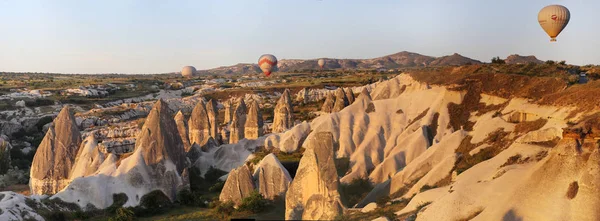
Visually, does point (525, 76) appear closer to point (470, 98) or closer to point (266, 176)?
point (470, 98)

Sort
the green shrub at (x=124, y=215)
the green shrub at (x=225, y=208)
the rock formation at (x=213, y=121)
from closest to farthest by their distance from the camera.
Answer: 1. the green shrub at (x=124, y=215)
2. the green shrub at (x=225, y=208)
3. the rock formation at (x=213, y=121)

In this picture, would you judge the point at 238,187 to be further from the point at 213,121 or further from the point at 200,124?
the point at 213,121

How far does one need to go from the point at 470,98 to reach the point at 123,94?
3072 inches

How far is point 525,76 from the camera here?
2939 cm

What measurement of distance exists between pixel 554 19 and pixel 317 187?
31.2 meters

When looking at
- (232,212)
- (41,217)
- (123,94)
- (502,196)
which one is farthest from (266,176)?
(123,94)

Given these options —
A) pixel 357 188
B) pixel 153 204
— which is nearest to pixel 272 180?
pixel 357 188

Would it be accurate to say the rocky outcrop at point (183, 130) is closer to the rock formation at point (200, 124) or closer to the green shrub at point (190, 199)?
the rock formation at point (200, 124)

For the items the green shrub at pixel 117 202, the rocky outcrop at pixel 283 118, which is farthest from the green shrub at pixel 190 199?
the rocky outcrop at pixel 283 118

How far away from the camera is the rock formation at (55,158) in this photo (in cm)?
2902

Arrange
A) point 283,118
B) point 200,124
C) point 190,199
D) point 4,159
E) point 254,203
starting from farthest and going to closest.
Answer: point 283,118 → point 200,124 → point 4,159 → point 190,199 → point 254,203

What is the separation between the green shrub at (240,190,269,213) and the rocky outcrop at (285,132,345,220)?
5.02 m

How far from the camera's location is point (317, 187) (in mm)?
17922

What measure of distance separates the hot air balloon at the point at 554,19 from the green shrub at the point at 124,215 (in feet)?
111
